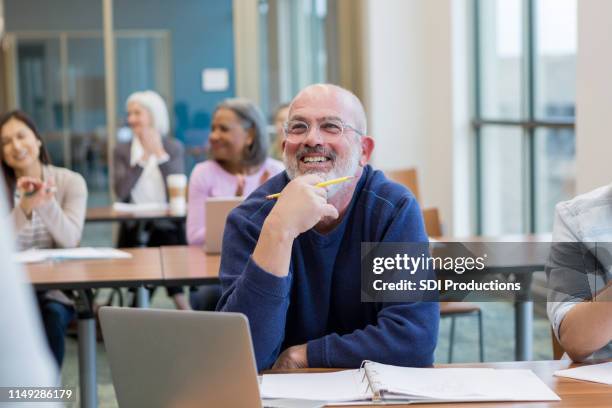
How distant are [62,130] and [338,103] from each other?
22.3 ft

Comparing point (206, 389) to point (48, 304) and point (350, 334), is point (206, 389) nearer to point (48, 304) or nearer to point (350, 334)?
point (350, 334)

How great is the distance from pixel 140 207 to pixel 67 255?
203 centimetres

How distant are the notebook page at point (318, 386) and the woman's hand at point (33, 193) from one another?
7.74 ft

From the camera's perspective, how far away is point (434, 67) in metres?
7.41

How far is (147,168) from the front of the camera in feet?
20.7

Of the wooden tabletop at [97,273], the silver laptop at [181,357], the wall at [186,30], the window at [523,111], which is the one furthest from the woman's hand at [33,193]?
the wall at [186,30]

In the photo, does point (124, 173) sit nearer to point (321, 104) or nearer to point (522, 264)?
point (522, 264)

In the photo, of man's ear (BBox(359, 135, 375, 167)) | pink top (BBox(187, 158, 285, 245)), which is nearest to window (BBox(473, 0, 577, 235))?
pink top (BBox(187, 158, 285, 245))

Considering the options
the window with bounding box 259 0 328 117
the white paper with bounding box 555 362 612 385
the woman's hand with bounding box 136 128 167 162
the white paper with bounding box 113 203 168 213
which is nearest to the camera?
the white paper with bounding box 555 362 612 385

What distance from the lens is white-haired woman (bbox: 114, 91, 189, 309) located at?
593cm

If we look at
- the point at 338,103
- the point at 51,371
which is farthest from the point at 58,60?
the point at 51,371

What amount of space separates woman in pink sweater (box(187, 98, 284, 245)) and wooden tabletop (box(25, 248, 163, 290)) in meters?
0.59

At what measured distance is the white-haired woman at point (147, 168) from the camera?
5930 millimetres

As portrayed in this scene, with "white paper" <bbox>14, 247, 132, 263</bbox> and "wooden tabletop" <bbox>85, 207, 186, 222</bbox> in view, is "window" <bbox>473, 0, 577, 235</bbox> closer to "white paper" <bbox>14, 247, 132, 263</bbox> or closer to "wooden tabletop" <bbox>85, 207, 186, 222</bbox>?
"wooden tabletop" <bbox>85, 207, 186, 222</bbox>
